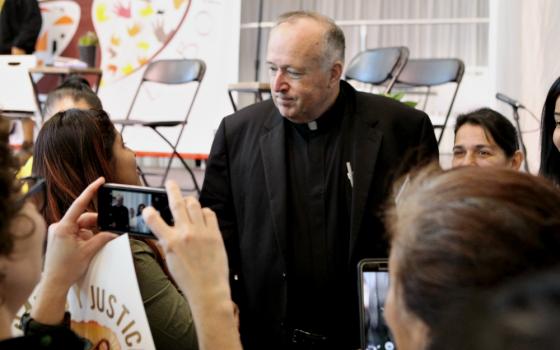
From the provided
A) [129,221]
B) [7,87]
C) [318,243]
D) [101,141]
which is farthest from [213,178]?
[7,87]

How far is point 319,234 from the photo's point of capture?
88.0 inches

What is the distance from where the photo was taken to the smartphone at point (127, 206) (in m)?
0.97

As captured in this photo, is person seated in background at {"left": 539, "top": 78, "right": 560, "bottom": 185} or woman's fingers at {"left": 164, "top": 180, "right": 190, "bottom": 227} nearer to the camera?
woman's fingers at {"left": 164, "top": 180, "right": 190, "bottom": 227}

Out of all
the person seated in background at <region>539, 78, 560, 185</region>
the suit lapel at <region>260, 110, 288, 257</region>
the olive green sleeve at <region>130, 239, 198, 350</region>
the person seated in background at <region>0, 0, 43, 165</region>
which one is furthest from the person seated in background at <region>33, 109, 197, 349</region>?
the person seated in background at <region>0, 0, 43, 165</region>

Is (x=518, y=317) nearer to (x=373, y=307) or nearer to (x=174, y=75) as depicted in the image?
(x=373, y=307)

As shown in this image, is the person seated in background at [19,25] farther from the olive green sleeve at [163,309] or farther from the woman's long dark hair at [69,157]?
the olive green sleeve at [163,309]

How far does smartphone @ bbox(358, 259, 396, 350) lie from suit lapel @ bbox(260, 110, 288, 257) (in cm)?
89

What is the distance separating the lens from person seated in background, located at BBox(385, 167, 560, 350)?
19.6 inches

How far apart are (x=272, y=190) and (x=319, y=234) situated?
21 centimetres

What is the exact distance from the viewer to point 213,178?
2359mm

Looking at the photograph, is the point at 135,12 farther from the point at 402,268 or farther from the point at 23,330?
the point at 402,268

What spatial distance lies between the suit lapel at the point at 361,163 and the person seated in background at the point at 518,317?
6.29 feet

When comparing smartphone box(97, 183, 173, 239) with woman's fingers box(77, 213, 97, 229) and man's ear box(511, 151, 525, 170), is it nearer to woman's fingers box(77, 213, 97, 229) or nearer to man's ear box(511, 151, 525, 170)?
woman's fingers box(77, 213, 97, 229)

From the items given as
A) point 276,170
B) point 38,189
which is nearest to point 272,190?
point 276,170
